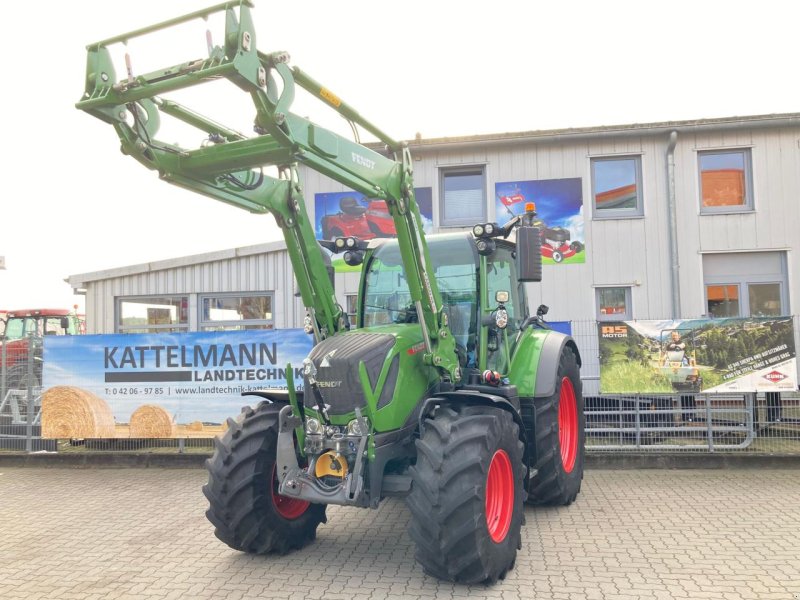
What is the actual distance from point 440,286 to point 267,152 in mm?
2193

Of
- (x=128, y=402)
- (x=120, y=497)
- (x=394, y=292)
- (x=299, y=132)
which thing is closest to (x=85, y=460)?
(x=128, y=402)

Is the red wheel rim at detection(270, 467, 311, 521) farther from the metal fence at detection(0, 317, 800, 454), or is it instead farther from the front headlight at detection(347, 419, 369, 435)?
the metal fence at detection(0, 317, 800, 454)

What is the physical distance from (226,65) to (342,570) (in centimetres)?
339

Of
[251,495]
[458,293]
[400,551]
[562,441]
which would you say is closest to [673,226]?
[562,441]

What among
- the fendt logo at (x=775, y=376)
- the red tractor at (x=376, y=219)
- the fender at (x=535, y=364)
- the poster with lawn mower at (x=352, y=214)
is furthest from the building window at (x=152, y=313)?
the fendt logo at (x=775, y=376)

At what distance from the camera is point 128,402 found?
27.7 ft

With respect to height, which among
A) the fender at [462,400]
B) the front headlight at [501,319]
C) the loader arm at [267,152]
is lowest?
the fender at [462,400]

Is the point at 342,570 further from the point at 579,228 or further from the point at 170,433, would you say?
the point at 579,228

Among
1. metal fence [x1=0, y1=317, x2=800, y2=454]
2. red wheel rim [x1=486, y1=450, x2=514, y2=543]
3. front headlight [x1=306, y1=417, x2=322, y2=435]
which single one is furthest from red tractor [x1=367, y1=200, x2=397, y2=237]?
red wheel rim [x1=486, y1=450, x2=514, y2=543]

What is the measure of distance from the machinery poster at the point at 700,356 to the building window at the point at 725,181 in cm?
390

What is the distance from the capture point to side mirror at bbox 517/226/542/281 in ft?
16.6

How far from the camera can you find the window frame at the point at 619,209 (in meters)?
11.2

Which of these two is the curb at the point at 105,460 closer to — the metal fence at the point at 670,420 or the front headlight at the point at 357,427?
the metal fence at the point at 670,420

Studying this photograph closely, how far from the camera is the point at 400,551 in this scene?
493 centimetres
